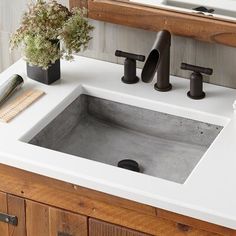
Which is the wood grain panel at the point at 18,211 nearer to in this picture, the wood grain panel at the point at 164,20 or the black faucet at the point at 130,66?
the black faucet at the point at 130,66

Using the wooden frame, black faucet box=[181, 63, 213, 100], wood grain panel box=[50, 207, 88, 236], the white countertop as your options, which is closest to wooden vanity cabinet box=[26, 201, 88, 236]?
wood grain panel box=[50, 207, 88, 236]

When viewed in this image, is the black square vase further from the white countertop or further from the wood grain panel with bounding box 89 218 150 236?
the wood grain panel with bounding box 89 218 150 236

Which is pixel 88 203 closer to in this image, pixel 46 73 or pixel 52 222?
pixel 52 222

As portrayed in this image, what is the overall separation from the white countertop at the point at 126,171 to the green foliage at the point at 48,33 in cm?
14

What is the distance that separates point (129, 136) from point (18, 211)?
1.49 feet

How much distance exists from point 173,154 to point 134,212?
14.3 inches

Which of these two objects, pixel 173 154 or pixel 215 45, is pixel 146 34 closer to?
pixel 215 45

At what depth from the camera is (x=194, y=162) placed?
8.34ft

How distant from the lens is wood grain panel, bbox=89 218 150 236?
231 centimetres

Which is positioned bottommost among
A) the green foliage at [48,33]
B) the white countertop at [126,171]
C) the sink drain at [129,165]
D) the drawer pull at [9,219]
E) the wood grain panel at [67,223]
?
the drawer pull at [9,219]

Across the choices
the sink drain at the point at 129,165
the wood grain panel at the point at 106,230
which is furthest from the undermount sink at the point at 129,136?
the wood grain panel at the point at 106,230

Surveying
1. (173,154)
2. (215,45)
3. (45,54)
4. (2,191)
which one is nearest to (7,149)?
(2,191)

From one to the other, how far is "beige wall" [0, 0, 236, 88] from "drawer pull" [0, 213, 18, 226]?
2.20 ft

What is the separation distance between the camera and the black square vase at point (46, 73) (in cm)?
267
